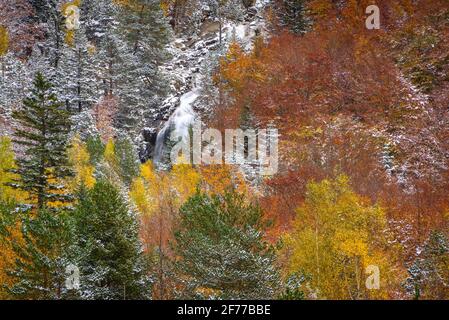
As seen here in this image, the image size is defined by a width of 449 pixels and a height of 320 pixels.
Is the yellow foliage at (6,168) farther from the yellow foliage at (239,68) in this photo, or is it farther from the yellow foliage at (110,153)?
the yellow foliage at (239,68)

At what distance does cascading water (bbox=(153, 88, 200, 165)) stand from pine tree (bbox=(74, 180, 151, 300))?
27.7 meters

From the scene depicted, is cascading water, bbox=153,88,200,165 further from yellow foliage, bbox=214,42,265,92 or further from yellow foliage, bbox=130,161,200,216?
yellow foliage, bbox=130,161,200,216

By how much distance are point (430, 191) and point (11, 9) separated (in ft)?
213

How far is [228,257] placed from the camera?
18.5 m

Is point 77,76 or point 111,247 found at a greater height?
point 77,76

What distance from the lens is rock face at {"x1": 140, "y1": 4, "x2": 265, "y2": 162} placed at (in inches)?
2060

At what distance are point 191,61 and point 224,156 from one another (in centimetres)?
2051

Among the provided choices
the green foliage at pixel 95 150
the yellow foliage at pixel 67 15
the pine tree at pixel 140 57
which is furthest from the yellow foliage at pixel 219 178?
the yellow foliage at pixel 67 15

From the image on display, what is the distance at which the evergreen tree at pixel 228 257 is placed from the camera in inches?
713

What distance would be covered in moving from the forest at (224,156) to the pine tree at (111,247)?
3.4 inches

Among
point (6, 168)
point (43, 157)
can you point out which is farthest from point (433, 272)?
point (6, 168)

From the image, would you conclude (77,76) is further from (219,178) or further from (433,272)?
(433,272)

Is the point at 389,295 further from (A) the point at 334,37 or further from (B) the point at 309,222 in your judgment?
(A) the point at 334,37

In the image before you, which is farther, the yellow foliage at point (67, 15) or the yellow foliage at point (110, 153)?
the yellow foliage at point (67, 15)
